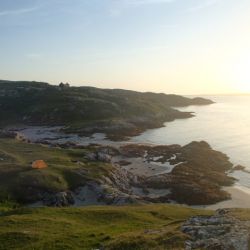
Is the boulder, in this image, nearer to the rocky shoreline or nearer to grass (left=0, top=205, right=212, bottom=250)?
the rocky shoreline

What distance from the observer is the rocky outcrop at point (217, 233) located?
27828mm

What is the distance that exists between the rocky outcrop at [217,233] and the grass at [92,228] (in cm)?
98

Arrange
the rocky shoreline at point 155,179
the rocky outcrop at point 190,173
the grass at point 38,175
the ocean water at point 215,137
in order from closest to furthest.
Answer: the grass at point 38,175, the rocky shoreline at point 155,179, the rocky outcrop at point 190,173, the ocean water at point 215,137

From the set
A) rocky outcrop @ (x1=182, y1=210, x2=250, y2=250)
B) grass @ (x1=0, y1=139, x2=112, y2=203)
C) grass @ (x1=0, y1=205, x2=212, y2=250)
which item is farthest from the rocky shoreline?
rocky outcrop @ (x1=182, y1=210, x2=250, y2=250)

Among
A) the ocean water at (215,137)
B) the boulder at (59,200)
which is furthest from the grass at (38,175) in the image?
the ocean water at (215,137)

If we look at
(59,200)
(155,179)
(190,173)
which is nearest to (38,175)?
(59,200)

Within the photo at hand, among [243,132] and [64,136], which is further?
[243,132]

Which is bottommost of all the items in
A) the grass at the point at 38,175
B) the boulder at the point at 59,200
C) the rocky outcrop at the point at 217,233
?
the boulder at the point at 59,200

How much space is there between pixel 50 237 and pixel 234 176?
62537 millimetres

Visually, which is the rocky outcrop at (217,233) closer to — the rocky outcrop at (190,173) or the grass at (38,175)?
the grass at (38,175)

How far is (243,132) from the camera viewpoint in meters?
172

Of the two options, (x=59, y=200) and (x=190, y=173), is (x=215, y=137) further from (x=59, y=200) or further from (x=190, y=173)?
(x=59, y=200)

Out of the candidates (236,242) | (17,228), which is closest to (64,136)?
(17,228)

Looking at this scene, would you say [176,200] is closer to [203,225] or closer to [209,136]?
[203,225]
